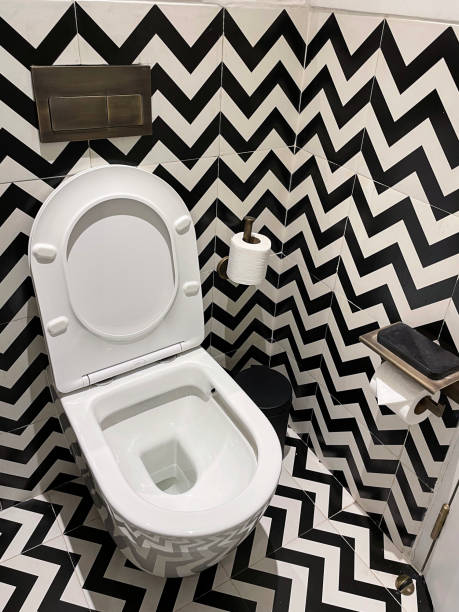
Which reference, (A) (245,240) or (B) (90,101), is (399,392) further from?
(B) (90,101)

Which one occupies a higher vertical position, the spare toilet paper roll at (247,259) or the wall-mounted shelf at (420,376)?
Answer: the spare toilet paper roll at (247,259)

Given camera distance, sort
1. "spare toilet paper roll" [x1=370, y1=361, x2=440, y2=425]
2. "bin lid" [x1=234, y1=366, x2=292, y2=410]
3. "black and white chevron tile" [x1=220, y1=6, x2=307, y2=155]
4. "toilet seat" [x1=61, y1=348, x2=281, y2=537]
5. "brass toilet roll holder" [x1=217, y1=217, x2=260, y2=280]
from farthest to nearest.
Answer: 1. "bin lid" [x1=234, y1=366, x2=292, y2=410]
2. "brass toilet roll holder" [x1=217, y1=217, x2=260, y2=280]
3. "black and white chevron tile" [x1=220, y1=6, x2=307, y2=155]
4. "spare toilet paper roll" [x1=370, y1=361, x2=440, y2=425]
5. "toilet seat" [x1=61, y1=348, x2=281, y2=537]

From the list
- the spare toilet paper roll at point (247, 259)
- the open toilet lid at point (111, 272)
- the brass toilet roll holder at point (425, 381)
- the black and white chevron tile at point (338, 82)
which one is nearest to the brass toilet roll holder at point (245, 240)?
the spare toilet paper roll at point (247, 259)

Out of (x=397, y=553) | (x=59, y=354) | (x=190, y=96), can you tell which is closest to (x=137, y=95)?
(x=190, y=96)

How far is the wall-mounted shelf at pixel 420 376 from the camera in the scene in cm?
99

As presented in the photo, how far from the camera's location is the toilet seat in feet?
3.13

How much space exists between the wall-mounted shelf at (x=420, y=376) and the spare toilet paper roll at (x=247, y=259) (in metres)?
0.35

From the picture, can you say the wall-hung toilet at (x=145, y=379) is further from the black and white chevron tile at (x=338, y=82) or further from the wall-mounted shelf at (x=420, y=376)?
the black and white chevron tile at (x=338, y=82)

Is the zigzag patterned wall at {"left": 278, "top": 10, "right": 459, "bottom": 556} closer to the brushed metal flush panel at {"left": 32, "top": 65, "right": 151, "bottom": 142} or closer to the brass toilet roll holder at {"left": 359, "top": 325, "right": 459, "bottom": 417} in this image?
the brass toilet roll holder at {"left": 359, "top": 325, "right": 459, "bottom": 417}

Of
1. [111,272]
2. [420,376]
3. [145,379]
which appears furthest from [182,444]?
[420,376]

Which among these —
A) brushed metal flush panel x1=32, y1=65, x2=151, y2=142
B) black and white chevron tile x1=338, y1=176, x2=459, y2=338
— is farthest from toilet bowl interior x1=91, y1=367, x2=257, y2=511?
brushed metal flush panel x1=32, y1=65, x2=151, y2=142

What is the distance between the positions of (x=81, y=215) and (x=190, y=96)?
1.27 ft

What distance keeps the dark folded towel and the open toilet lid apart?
1.60 ft

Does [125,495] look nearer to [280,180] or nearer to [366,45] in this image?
[280,180]
